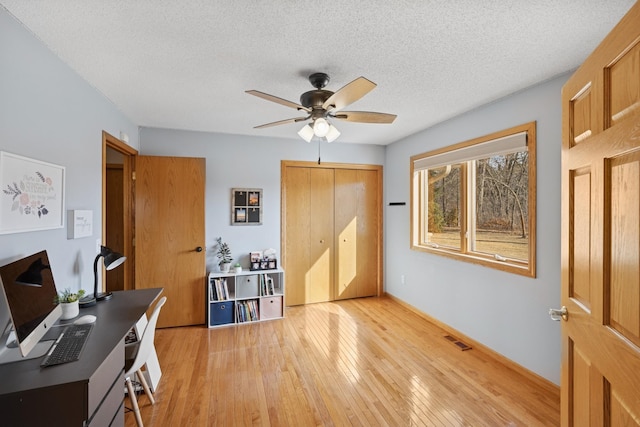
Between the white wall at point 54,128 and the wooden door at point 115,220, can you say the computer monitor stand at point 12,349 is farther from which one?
the wooden door at point 115,220

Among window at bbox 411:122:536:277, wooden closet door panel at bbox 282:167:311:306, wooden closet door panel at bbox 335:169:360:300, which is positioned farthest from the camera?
wooden closet door panel at bbox 335:169:360:300

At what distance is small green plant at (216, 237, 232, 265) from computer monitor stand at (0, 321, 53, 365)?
2.31 metres

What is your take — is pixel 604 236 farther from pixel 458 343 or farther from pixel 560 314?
pixel 458 343

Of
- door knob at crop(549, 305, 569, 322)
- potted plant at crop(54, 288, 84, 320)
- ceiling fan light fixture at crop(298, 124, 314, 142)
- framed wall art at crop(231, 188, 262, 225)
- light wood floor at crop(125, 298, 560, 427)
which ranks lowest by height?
light wood floor at crop(125, 298, 560, 427)

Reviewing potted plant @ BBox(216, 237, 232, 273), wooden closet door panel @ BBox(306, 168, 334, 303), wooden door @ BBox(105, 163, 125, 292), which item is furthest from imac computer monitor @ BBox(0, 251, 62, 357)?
wooden closet door panel @ BBox(306, 168, 334, 303)

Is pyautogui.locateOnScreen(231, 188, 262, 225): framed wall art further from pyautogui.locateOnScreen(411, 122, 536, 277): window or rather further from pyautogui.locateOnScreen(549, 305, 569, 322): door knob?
pyautogui.locateOnScreen(549, 305, 569, 322): door knob

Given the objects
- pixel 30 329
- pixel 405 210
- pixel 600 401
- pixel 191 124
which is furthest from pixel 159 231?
pixel 600 401

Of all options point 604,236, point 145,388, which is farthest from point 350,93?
point 145,388

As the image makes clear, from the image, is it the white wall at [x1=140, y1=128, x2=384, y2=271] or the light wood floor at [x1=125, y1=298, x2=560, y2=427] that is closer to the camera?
the light wood floor at [x1=125, y1=298, x2=560, y2=427]

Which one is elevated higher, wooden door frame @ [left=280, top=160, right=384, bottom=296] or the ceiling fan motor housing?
the ceiling fan motor housing

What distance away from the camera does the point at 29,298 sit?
126cm

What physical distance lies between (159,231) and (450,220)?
342 centimetres

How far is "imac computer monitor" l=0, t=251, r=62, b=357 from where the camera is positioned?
3.69 ft

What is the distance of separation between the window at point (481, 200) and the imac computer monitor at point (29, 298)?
3.16 metres
